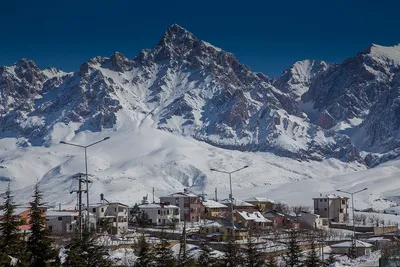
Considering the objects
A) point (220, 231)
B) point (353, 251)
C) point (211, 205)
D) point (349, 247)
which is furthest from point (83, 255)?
point (211, 205)

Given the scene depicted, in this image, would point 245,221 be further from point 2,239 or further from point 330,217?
point 2,239

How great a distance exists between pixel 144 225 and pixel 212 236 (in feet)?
76.4

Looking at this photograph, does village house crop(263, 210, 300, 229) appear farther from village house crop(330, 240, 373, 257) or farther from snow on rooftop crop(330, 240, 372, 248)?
village house crop(330, 240, 373, 257)

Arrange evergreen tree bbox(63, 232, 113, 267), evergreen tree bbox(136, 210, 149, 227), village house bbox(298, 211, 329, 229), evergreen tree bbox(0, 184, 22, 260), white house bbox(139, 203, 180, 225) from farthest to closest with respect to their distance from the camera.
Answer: village house bbox(298, 211, 329, 229) → white house bbox(139, 203, 180, 225) → evergreen tree bbox(136, 210, 149, 227) → evergreen tree bbox(0, 184, 22, 260) → evergreen tree bbox(63, 232, 113, 267)

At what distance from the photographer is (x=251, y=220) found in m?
104

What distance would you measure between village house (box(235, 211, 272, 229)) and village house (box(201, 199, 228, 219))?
16.5m

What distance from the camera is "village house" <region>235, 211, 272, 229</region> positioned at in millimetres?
102338

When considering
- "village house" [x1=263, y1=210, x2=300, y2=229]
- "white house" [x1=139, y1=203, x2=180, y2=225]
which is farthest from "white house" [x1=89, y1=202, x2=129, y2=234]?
"village house" [x1=263, y1=210, x2=300, y2=229]

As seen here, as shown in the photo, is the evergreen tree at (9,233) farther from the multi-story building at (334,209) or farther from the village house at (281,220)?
the multi-story building at (334,209)

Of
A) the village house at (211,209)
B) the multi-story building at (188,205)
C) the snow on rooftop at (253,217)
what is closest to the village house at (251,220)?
the snow on rooftop at (253,217)

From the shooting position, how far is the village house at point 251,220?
102338 mm

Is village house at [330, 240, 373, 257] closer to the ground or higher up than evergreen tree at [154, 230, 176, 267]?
closer to the ground

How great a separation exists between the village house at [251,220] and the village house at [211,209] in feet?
54.2

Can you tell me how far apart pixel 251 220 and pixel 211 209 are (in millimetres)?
22239
